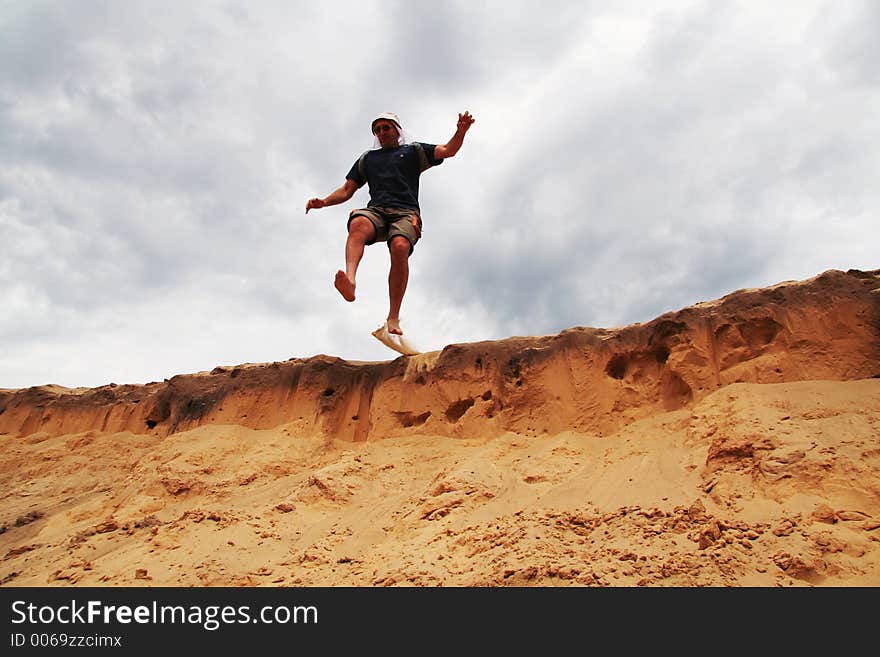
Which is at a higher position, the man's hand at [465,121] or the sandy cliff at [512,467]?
the man's hand at [465,121]

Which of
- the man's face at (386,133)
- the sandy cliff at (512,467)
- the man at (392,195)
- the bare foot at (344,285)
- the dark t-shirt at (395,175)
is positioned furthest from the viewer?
the man's face at (386,133)

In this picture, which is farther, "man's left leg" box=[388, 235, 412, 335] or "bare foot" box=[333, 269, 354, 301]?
"man's left leg" box=[388, 235, 412, 335]

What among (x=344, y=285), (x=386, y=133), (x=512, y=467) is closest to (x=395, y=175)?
(x=386, y=133)

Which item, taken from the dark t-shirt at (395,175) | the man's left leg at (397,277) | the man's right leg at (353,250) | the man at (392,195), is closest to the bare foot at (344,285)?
the man's right leg at (353,250)

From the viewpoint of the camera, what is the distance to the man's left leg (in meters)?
5.76

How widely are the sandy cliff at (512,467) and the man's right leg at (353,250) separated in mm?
1790

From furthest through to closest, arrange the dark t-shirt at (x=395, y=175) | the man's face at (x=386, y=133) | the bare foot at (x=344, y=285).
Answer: the man's face at (x=386, y=133)
the dark t-shirt at (x=395, y=175)
the bare foot at (x=344, y=285)

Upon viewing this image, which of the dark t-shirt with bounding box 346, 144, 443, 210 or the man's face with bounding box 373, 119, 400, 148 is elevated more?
the man's face with bounding box 373, 119, 400, 148

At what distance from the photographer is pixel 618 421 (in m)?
5.64

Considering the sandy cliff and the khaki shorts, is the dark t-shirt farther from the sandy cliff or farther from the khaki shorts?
the sandy cliff

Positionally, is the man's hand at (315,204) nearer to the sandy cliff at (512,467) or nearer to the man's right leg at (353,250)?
the man's right leg at (353,250)

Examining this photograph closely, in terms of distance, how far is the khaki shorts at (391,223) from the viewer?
5.81m

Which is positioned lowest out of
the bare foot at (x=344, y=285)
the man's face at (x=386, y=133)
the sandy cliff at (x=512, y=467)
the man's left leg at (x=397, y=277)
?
the sandy cliff at (x=512, y=467)

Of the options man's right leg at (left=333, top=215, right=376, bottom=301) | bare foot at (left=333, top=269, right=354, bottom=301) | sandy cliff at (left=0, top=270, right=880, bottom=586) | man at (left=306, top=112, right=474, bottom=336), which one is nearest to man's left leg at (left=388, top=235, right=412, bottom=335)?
man at (left=306, top=112, right=474, bottom=336)
